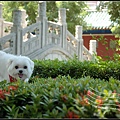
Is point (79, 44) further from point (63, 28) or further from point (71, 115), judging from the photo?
point (71, 115)

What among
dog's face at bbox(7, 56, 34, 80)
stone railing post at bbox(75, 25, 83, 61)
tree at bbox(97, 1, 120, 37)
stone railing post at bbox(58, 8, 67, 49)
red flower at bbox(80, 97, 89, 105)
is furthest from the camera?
stone railing post at bbox(75, 25, 83, 61)

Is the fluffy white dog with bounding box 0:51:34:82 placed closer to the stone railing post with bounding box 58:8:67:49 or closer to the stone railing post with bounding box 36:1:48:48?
the stone railing post with bounding box 36:1:48:48

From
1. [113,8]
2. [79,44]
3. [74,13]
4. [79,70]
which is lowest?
[79,44]

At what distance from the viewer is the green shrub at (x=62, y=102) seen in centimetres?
303

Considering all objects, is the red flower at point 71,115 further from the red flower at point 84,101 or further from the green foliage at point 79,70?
the green foliage at point 79,70

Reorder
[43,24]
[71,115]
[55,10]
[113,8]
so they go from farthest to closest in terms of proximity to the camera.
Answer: [55,10]
[43,24]
[113,8]
[71,115]

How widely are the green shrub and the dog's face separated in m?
2.50

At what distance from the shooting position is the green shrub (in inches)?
119

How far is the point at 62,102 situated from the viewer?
3361 millimetres

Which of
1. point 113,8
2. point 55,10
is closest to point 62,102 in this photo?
point 113,8

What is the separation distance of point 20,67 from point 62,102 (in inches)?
131

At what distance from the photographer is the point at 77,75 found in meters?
9.48

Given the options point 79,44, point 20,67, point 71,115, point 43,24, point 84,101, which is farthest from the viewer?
point 79,44

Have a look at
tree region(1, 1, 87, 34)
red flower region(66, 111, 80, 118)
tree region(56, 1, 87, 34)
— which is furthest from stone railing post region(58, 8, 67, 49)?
red flower region(66, 111, 80, 118)
